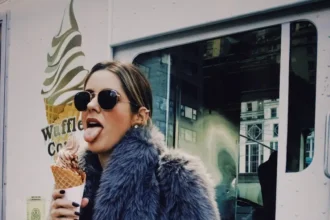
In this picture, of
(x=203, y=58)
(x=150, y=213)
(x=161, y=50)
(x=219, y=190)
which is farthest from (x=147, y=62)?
(x=150, y=213)

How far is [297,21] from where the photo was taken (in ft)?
6.77

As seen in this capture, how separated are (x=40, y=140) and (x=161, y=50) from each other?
34.4 inches

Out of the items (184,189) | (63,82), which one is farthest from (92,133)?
(63,82)

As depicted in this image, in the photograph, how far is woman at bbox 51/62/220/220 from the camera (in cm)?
166

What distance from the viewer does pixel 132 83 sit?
1.75 meters

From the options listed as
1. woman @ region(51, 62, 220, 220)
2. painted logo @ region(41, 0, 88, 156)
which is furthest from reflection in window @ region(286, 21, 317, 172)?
painted logo @ region(41, 0, 88, 156)

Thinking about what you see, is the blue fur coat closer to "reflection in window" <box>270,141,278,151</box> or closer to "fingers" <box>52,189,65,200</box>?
"fingers" <box>52,189,65,200</box>

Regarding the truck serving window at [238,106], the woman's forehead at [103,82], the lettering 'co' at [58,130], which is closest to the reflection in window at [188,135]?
the truck serving window at [238,106]

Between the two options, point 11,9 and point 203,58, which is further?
point 11,9

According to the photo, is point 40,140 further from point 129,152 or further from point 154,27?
point 129,152

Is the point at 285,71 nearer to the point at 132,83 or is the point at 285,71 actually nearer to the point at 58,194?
the point at 132,83

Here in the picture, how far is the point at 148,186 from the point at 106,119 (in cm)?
24

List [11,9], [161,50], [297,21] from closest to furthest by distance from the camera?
1. [297,21]
2. [161,50]
3. [11,9]

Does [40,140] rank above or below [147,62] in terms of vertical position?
below
